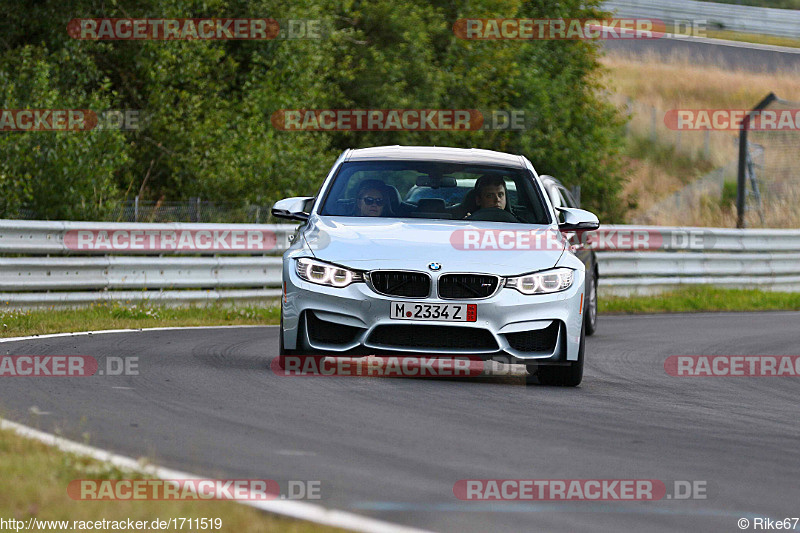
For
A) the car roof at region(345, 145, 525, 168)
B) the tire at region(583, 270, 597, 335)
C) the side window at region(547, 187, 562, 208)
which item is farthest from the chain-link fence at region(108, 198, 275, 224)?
the car roof at region(345, 145, 525, 168)

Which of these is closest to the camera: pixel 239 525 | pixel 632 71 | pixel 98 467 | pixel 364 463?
pixel 239 525

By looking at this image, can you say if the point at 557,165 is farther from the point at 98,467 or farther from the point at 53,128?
the point at 98,467

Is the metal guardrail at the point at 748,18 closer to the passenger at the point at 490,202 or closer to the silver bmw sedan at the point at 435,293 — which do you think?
the passenger at the point at 490,202

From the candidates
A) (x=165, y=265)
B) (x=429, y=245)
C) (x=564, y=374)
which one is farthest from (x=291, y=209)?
(x=165, y=265)

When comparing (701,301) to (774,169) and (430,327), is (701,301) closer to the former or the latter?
(430,327)

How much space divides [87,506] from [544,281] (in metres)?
4.66

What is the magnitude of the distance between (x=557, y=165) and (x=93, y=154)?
573 inches

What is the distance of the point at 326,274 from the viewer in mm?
8758

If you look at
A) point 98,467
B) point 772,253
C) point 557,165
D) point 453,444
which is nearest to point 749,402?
point 453,444

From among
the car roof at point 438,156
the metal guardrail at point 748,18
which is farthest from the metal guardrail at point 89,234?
the metal guardrail at point 748,18

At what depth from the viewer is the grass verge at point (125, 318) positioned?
12.5 m

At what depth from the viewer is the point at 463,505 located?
5.05 m

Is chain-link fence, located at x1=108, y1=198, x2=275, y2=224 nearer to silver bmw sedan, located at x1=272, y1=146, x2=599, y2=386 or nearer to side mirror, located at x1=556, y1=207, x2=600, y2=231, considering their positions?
side mirror, located at x1=556, y1=207, x2=600, y2=231

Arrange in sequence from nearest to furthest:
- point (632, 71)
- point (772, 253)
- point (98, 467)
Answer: point (98, 467)
point (772, 253)
point (632, 71)
